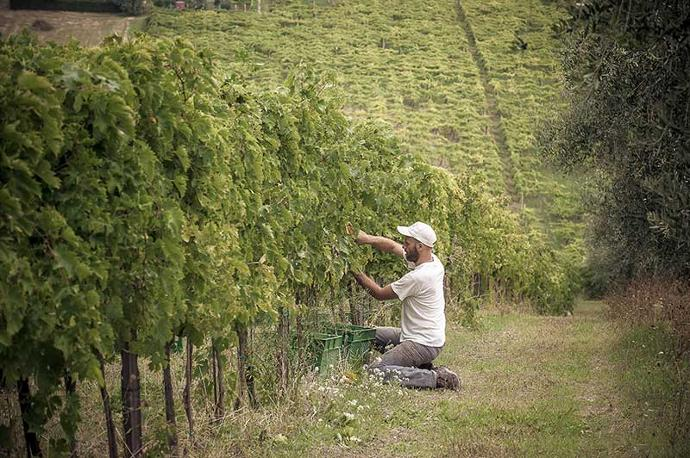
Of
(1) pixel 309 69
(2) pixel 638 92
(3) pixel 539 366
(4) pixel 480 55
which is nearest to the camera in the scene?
(1) pixel 309 69

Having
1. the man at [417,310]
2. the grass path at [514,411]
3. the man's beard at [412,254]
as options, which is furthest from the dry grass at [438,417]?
the man's beard at [412,254]

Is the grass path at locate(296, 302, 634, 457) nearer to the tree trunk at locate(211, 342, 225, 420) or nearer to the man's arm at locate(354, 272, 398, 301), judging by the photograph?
the tree trunk at locate(211, 342, 225, 420)

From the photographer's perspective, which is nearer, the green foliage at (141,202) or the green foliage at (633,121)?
the green foliage at (141,202)

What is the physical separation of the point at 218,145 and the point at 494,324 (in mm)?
11977

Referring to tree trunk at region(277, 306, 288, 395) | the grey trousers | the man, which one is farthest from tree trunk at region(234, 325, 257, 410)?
the man

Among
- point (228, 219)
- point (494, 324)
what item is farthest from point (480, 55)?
point (228, 219)

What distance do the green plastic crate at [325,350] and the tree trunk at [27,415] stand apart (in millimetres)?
4148

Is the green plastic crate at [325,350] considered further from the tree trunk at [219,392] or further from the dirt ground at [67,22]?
the dirt ground at [67,22]

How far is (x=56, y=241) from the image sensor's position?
4.10 meters

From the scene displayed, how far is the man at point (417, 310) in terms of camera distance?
923 centimetres

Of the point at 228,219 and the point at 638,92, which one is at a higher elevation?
the point at 638,92

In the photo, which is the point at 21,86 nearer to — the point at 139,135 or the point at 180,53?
the point at 139,135

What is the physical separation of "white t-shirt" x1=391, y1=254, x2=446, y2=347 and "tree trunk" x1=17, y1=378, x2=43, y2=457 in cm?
514

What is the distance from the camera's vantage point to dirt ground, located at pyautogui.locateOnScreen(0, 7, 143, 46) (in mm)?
58903
